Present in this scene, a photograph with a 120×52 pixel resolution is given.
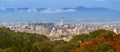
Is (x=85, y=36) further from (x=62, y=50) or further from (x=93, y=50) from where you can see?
(x=93, y=50)

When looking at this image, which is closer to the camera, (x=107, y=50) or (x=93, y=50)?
(x=107, y=50)

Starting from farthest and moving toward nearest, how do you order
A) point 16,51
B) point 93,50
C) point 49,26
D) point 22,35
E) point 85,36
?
point 49,26
point 22,35
point 85,36
point 93,50
point 16,51

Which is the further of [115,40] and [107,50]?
[115,40]

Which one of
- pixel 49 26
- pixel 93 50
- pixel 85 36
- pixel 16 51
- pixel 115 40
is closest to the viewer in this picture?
pixel 16 51

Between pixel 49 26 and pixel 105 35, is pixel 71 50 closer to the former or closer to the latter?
pixel 105 35

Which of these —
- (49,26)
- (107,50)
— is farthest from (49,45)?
(49,26)

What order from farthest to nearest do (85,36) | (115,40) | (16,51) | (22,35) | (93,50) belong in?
(22,35) → (85,36) → (115,40) → (93,50) → (16,51)

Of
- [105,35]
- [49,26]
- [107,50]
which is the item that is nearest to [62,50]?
[105,35]

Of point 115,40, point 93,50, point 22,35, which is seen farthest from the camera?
point 22,35

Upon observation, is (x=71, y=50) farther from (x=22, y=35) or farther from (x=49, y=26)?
(x=49, y=26)
